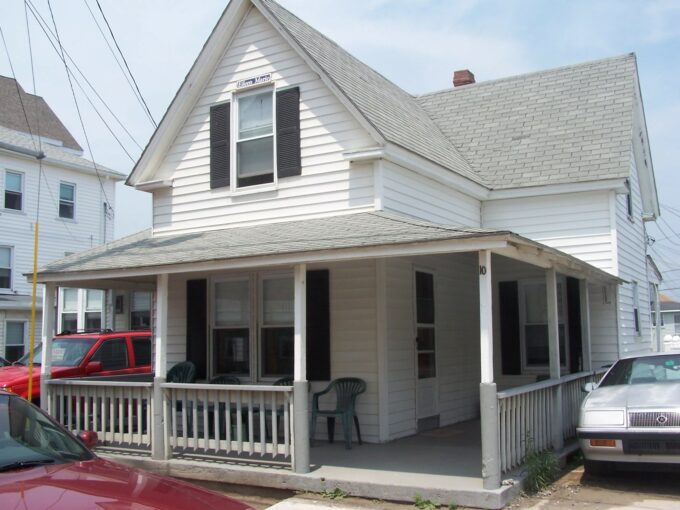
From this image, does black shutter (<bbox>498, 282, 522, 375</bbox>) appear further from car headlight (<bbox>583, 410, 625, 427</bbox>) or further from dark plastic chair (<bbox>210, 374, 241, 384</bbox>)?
car headlight (<bbox>583, 410, 625, 427</bbox>)

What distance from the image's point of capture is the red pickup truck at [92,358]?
1264 cm

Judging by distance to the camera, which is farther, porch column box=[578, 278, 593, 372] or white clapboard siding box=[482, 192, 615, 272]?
white clapboard siding box=[482, 192, 615, 272]

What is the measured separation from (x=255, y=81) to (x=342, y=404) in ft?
17.7

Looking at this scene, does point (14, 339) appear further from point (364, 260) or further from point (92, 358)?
point (364, 260)

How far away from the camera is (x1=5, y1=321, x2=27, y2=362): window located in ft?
83.7

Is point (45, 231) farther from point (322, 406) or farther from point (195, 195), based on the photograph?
point (322, 406)

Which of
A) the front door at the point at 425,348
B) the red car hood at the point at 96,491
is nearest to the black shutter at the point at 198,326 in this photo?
the front door at the point at 425,348

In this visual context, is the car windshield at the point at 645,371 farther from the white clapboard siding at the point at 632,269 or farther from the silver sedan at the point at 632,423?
the white clapboard siding at the point at 632,269

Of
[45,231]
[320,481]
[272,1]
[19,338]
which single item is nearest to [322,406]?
[320,481]

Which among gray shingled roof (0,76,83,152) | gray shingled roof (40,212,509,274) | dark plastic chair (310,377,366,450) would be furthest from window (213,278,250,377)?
gray shingled roof (0,76,83,152)

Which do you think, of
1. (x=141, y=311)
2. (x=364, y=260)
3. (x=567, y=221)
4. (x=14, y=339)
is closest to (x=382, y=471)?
(x=364, y=260)

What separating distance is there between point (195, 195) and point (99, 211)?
20.0 metres

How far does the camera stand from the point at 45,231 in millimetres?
28625

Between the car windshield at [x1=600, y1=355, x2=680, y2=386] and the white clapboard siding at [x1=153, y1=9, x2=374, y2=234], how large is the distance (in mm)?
4003
